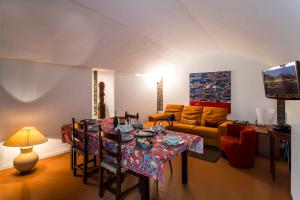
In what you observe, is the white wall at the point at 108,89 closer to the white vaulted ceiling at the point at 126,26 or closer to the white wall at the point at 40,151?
the white vaulted ceiling at the point at 126,26

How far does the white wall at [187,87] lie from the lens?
4.06m

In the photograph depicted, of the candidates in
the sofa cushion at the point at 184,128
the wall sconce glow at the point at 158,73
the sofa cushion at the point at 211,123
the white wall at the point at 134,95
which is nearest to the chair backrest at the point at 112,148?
the sofa cushion at the point at 184,128

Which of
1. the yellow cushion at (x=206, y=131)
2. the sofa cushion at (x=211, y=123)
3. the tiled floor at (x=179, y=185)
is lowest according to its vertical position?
the tiled floor at (x=179, y=185)

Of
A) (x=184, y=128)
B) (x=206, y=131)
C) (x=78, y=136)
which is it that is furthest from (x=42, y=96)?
(x=206, y=131)

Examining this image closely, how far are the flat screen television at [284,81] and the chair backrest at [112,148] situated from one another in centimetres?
230

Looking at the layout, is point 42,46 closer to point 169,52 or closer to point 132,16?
point 132,16

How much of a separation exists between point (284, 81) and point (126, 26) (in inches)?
102

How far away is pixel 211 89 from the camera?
464 centimetres

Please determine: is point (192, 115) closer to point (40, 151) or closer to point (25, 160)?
point (40, 151)

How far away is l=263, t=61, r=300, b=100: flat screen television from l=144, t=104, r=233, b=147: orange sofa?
1166 millimetres

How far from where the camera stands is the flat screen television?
82.5 inches

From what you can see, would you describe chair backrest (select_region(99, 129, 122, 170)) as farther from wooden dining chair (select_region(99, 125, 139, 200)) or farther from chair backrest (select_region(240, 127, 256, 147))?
chair backrest (select_region(240, 127, 256, 147))

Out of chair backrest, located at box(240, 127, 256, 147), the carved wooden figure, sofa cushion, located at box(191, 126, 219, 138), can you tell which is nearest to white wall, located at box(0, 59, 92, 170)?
the carved wooden figure

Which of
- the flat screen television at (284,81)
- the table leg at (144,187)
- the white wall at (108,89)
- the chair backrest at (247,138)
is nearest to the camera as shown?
the table leg at (144,187)
